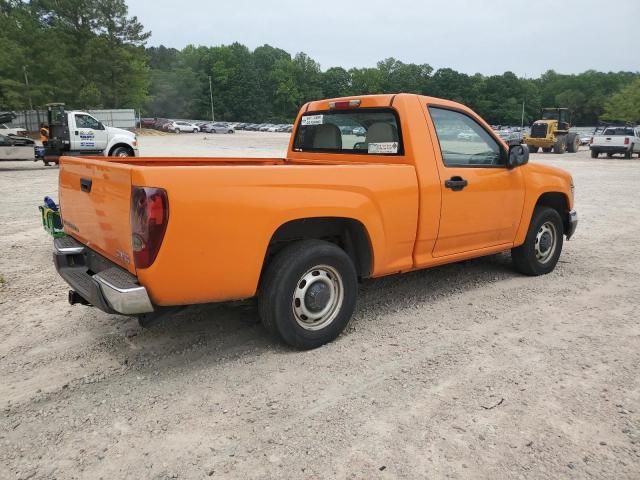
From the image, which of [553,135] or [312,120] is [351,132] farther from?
[553,135]

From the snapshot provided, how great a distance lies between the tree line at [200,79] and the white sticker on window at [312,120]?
48218 millimetres

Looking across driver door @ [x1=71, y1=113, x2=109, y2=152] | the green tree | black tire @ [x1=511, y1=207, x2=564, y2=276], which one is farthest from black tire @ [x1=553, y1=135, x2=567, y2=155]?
the green tree

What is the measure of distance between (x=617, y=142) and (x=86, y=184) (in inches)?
1121

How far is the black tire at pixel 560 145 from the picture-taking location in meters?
29.9

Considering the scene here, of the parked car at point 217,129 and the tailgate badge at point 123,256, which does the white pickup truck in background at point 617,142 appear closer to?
the tailgate badge at point 123,256

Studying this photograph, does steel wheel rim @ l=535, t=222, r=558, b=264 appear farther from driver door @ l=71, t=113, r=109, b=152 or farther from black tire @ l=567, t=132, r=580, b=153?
black tire @ l=567, t=132, r=580, b=153

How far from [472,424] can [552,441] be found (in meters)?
0.40

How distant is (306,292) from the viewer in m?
3.60

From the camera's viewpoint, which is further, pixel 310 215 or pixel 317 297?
pixel 317 297

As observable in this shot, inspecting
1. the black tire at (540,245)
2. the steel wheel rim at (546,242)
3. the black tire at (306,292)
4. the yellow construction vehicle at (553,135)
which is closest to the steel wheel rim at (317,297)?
the black tire at (306,292)

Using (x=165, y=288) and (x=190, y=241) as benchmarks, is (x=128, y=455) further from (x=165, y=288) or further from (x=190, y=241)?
(x=190, y=241)

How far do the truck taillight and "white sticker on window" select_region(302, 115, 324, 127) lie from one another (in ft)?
8.50

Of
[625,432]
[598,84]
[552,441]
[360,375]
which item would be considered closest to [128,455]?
[360,375]

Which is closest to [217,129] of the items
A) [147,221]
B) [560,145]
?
[560,145]
